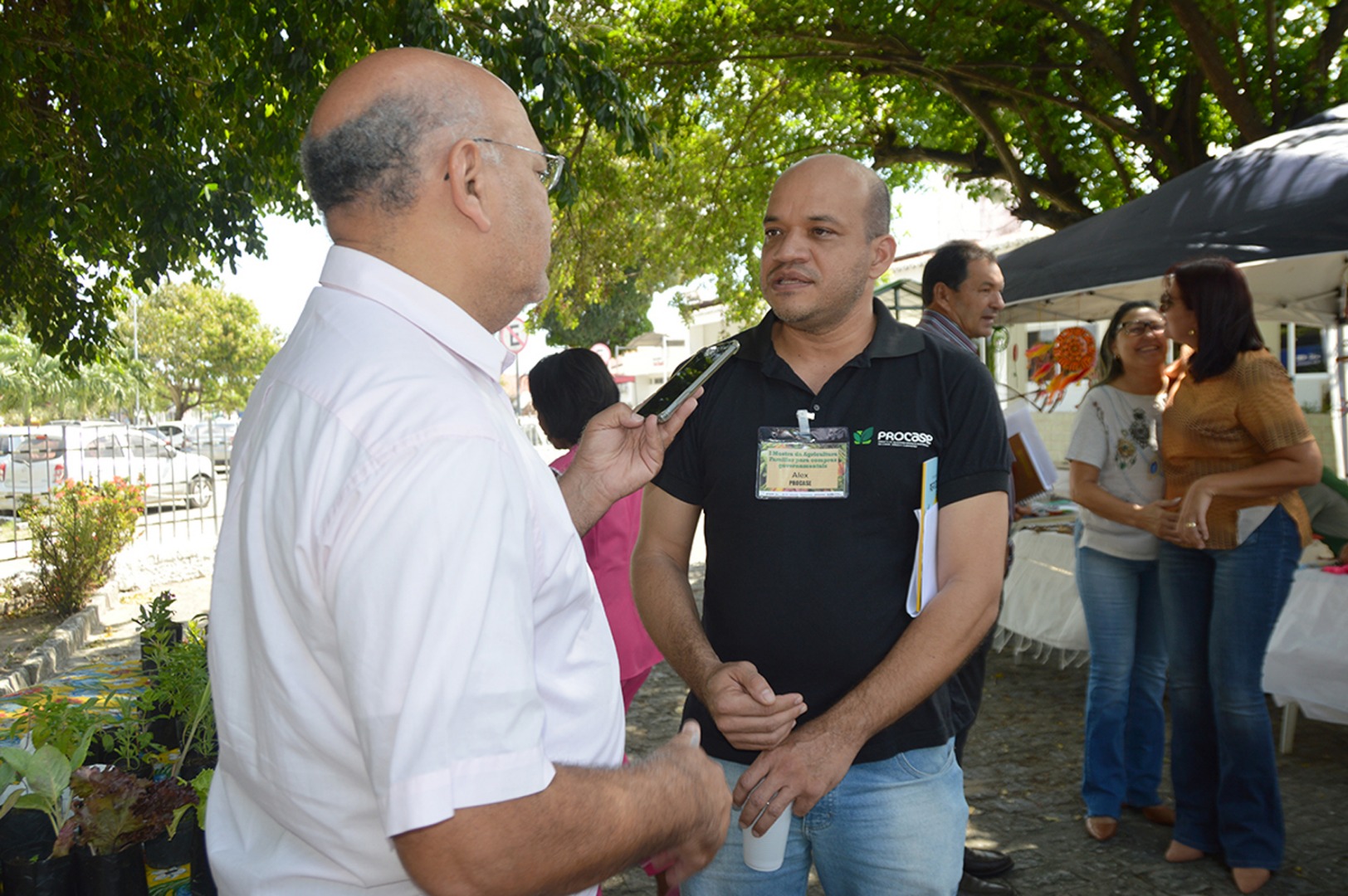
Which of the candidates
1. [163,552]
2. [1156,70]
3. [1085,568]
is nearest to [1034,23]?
[1156,70]

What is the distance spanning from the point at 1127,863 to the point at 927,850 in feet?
8.16

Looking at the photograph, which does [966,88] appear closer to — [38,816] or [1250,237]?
[1250,237]

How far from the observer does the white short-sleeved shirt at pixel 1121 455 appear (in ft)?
13.8

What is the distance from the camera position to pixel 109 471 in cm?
1695

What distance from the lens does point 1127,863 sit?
3955 mm

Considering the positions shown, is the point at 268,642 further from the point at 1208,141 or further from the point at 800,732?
the point at 1208,141

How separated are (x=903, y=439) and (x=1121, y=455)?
263cm

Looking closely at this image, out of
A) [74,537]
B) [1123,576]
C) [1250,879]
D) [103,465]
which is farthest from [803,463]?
[103,465]

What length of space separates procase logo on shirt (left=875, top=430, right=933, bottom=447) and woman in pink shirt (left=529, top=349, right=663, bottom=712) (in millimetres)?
1619

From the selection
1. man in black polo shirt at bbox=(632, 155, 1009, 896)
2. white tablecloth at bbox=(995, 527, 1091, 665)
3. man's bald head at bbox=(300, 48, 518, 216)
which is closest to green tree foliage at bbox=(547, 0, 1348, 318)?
white tablecloth at bbox=(995, 527, 1091, 665)

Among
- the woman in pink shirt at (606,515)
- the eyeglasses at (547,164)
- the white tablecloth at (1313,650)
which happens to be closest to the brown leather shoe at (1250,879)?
the white tablecloth at (1313,650)

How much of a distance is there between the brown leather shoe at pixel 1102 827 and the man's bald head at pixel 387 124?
403 cm

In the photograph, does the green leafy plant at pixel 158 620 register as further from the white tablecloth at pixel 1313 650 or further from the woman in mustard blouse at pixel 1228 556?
the white tablecloth at pixel 1313 650

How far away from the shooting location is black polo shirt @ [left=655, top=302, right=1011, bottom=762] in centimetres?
208
